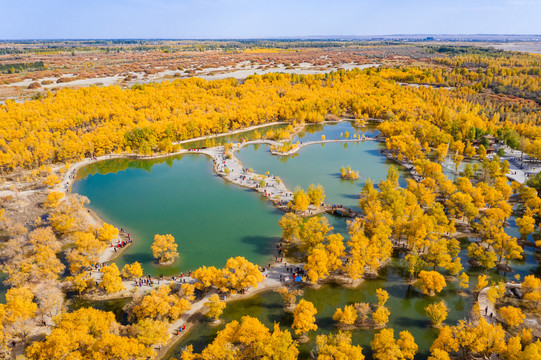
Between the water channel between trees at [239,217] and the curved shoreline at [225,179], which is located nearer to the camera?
the curved shoreline at [225,179]

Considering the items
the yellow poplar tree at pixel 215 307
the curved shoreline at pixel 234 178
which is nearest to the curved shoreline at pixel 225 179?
the curved shoreline at pixel 234 178

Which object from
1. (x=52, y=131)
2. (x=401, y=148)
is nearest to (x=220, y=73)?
(x=52, y=131)

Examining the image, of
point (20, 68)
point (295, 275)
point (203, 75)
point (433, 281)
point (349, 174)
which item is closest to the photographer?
point (433, 281)

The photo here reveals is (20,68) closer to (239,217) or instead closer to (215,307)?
(239,217)

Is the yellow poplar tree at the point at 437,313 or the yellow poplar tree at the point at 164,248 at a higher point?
the yellow poplar tree at the point at 164,248

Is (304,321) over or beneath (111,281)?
beneath

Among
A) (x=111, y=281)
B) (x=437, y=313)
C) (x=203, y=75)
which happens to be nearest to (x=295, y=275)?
(x=437, y=313)

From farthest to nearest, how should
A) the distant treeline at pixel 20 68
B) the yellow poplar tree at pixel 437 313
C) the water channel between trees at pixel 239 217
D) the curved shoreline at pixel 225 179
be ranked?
the distant treeline at pixel 20 68, the water channel between trees at pixel 239 217, the curved shoreline at pixel 225 179, the yellow poplar tree at pixel 437 313

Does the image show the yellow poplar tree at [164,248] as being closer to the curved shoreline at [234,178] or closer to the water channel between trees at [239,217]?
the water channel between trees at [239,217]

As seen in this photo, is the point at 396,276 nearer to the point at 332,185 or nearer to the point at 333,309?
the point at 333,309
